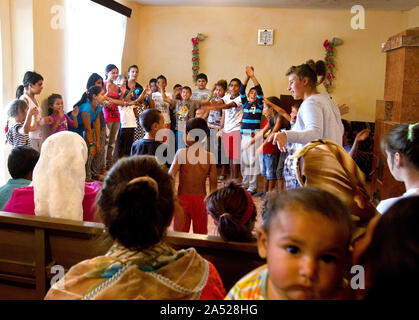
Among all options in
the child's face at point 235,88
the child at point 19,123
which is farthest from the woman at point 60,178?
the child's face at point 235,88

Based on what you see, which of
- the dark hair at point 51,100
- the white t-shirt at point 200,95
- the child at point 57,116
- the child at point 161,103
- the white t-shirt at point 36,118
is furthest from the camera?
Result: the white t-shirt at point 200,95

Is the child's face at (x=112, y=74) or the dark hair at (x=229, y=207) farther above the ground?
the child's face at (x=112, y=74)

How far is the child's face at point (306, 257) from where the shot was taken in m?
0.77

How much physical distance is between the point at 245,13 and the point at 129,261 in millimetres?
6943

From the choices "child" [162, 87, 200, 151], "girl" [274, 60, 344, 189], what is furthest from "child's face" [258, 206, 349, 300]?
"child" [162, 87, 200, 151]

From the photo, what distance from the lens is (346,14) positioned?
6961 mm

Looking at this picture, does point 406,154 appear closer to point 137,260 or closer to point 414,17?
point 137,260

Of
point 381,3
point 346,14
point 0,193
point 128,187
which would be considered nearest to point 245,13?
point 346,14

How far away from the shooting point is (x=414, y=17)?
6.61 meters

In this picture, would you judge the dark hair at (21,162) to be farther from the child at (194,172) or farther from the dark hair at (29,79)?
the dark hair at (29,79)

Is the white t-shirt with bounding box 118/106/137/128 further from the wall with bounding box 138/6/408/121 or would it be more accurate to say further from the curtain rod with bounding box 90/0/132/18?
the wall with bounding box 138/6/408/121

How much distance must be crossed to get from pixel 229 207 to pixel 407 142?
698 millimetres

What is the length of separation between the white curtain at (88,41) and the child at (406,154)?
4618 millimetres

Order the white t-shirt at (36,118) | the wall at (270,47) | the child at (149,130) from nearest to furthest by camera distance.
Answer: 1. the child at (149,130)
2. the white t-shirt at (36,118)
3. the wall at (270,47)
